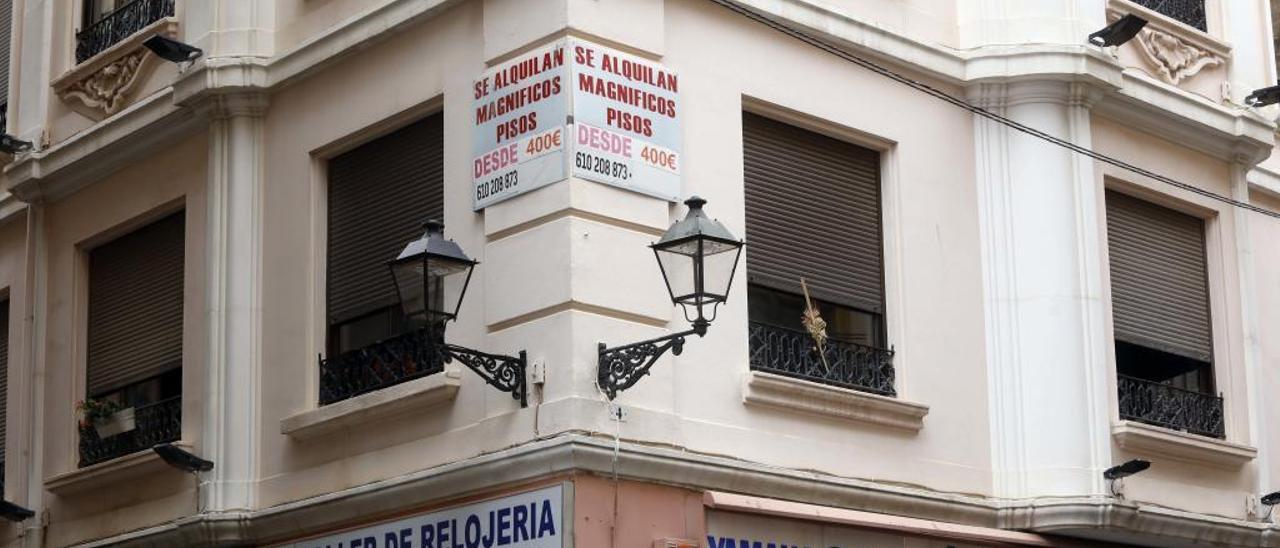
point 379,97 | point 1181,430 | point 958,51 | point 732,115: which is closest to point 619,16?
point 732,115

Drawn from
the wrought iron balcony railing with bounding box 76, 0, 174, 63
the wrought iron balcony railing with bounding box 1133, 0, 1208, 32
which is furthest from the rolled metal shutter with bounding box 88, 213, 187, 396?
the wrought iron balcony railing with bounding box 1133, 0, 1208, 32

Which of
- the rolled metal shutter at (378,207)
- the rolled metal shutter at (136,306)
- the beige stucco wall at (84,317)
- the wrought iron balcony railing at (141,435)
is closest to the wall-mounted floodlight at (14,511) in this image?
the beige stucco wall at (84,317)

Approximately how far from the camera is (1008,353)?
15781 mm

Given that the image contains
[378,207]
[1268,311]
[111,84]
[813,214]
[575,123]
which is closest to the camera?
[575,123]

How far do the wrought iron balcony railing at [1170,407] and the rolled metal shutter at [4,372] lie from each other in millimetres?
9444

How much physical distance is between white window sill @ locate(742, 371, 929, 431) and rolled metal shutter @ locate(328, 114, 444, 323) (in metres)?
2.55

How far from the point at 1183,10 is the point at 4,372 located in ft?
35.4

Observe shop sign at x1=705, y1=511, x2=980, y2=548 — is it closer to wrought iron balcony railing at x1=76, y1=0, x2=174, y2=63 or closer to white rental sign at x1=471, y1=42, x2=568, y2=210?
white rental sign at x1=471, y1=42, x2=568, y2=210

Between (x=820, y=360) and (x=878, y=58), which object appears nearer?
(x=820, y=360)

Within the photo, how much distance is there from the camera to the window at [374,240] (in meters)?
15.0

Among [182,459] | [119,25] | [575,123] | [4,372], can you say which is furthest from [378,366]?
[4,372]

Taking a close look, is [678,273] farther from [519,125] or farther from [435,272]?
[519,125]

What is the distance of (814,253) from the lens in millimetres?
15242

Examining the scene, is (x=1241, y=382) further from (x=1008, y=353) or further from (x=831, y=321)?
(x=831, y=321)
